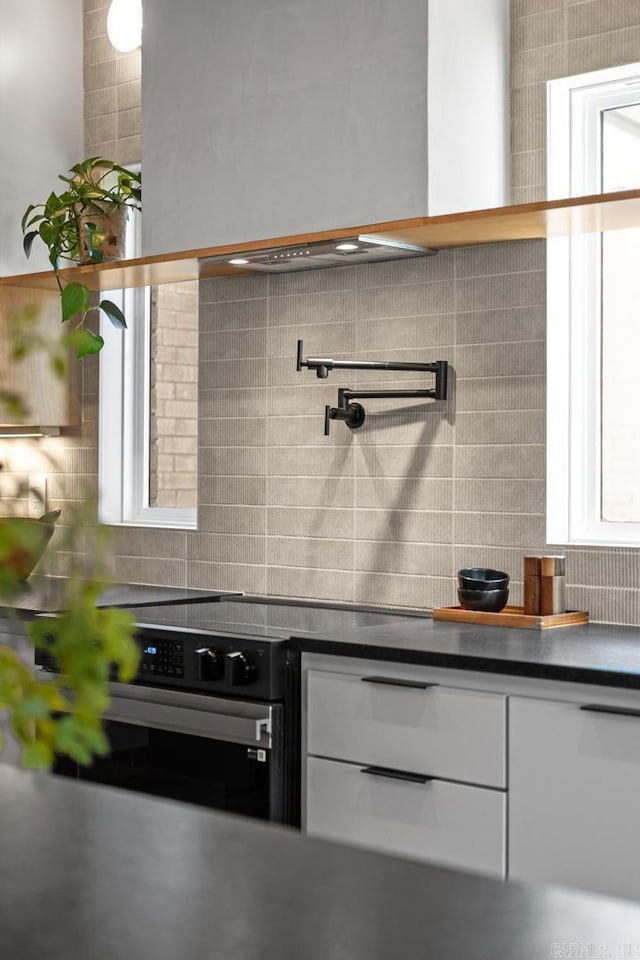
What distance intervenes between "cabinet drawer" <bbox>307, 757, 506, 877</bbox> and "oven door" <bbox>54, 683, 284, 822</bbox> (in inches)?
4.3

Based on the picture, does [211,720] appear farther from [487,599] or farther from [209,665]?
[487,599]

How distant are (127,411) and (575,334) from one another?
5.63ft

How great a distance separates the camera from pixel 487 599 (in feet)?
10.0

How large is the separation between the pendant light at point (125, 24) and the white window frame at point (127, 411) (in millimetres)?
582

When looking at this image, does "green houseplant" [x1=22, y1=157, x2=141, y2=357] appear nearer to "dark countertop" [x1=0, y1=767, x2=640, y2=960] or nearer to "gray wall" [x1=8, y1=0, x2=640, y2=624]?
"gray wall" [x1=8, y1=0, x2=640, y2=624]

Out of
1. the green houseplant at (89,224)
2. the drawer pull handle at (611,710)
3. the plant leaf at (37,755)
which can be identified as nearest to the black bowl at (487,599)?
the drawer pull handle at (611,710)

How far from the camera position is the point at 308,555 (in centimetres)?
369

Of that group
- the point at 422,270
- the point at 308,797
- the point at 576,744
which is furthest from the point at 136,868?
the point at 422,270

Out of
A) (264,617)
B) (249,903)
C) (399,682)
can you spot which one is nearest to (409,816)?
(399,682)

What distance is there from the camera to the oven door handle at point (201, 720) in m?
2.78

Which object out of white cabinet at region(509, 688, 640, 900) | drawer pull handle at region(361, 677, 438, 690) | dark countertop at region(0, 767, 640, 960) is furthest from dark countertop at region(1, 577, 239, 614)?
dark countertop at region(0, 767, 640, 960)

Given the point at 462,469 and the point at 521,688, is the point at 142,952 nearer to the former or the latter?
the point at 521,688

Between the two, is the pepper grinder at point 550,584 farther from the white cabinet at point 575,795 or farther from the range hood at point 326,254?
the range hood at point 326,254

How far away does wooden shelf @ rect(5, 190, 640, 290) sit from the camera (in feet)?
9.14
